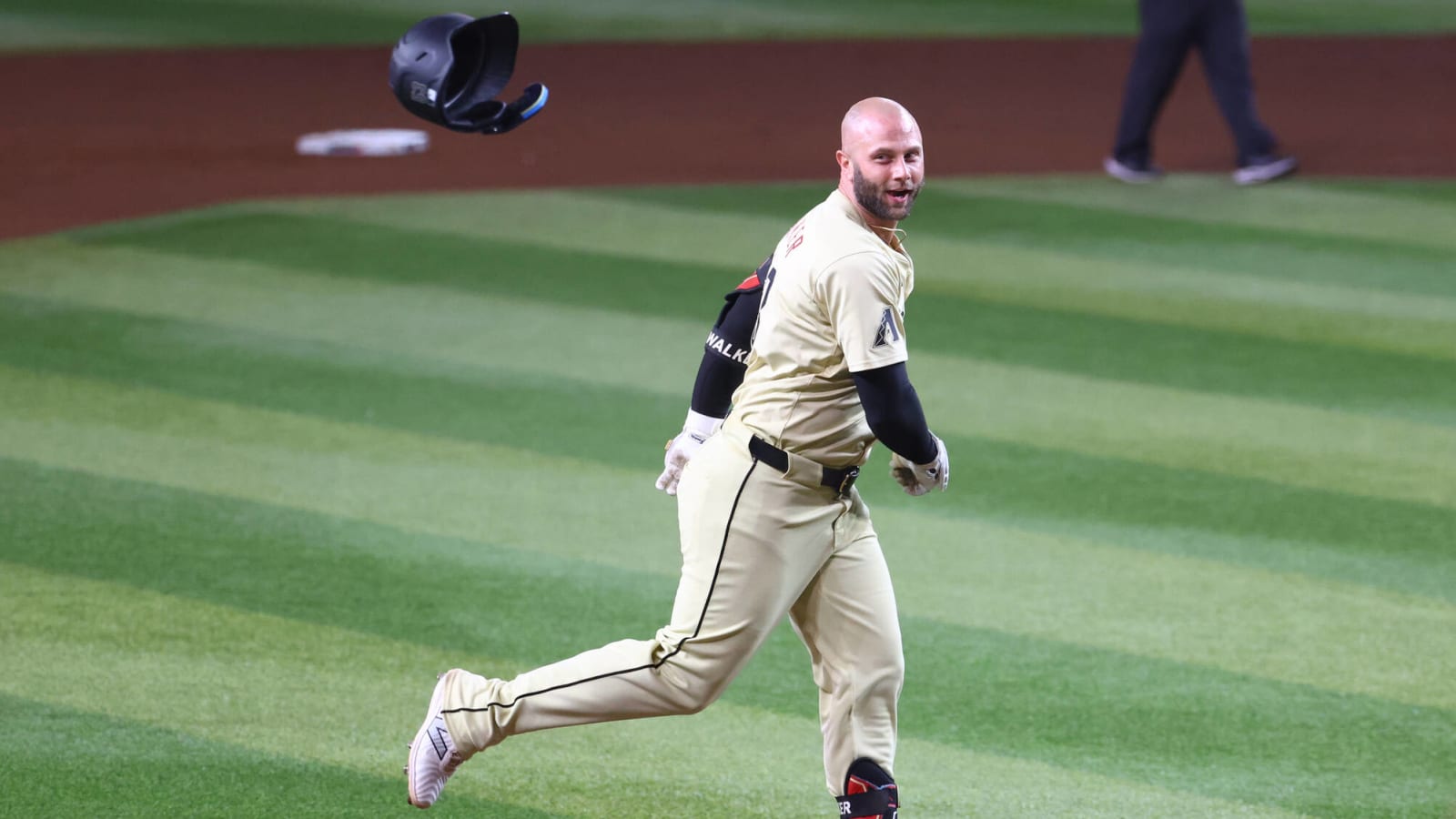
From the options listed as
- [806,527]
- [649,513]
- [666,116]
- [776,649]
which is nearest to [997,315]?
[649,513]

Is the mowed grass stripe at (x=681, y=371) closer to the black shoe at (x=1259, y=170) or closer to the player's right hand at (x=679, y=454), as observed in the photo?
the player's right hand at (x=679, y=454)

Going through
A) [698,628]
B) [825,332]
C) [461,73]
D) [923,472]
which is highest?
[461,73]

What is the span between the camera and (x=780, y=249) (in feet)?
14.1

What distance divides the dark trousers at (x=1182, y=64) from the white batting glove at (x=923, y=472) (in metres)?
8.66

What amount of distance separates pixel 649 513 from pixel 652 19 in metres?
14.1

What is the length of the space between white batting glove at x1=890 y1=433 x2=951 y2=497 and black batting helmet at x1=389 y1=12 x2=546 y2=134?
3.76 ft

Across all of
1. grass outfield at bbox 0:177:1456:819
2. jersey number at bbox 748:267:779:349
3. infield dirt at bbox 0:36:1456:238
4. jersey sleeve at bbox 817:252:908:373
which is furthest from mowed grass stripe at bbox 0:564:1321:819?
infield dirt at bbox 0:36:1456:238

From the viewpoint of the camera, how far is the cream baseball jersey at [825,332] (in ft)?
13.2

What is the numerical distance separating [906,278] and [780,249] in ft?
0.95

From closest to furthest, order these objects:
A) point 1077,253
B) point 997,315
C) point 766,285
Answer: point 766,285 < point 997,315 < point 1077,253

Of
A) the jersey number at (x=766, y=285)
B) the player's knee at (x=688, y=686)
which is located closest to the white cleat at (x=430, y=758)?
the player's knee at (x=688, y=686)

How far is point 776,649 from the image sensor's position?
19.5 ft

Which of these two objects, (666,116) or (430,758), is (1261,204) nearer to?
(666,116)

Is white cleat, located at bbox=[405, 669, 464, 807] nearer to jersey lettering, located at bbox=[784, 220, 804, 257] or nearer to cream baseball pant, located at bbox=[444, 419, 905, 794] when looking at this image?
cream baseball pant, located at bbox=[444, 419, 905, 794]
